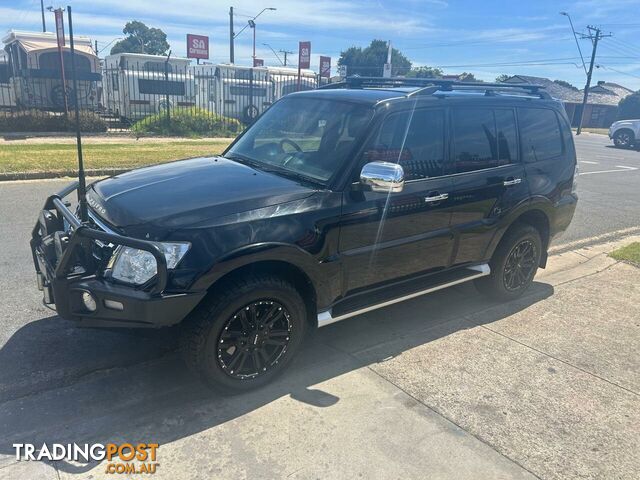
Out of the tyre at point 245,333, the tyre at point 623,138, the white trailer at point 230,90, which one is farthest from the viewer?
the tyre at point 623,138

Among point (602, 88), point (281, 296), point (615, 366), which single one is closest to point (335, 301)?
point (281, 296)

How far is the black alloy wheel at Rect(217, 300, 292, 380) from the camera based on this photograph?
3119mm

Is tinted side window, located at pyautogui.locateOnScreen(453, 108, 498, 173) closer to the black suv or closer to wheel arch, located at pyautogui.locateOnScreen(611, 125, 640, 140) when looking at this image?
the black suv

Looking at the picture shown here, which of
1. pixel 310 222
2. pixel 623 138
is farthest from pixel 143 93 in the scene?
pixel 623 138

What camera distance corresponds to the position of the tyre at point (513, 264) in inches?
189

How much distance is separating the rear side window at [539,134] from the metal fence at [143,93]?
626 inches

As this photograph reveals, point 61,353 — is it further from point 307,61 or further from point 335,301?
point 307,61

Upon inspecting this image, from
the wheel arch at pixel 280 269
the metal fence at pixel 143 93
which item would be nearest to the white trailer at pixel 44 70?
the metal fence at pixel 143 93

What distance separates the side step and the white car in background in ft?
86.6

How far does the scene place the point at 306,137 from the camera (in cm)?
398

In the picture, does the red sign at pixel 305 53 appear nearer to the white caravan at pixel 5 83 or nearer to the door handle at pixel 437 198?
the white caravan at pixel 5 83

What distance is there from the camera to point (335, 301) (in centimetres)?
362

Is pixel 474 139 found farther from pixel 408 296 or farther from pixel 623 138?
pixel 623 138

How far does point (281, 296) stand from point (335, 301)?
535 mm
